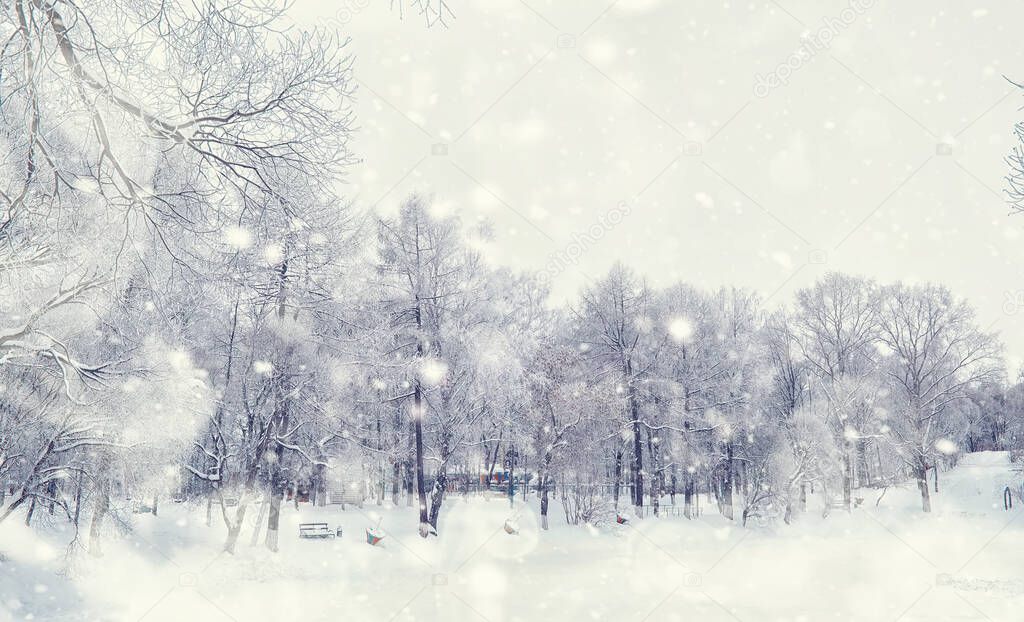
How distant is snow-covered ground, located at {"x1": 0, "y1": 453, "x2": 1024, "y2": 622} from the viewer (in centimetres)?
1159

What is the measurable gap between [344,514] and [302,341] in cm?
1602

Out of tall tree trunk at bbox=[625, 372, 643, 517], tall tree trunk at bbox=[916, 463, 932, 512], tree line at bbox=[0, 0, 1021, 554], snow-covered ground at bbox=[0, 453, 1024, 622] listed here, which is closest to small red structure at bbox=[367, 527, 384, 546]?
snow-covered ground at bbox=[0, 453, 1024, 622]

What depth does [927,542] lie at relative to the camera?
23.4 m

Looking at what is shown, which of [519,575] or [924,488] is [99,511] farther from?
[924,488]

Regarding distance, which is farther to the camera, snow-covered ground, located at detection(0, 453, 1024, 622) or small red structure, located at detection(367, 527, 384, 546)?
small red structure, located at detection(367, 527, 384, 546)

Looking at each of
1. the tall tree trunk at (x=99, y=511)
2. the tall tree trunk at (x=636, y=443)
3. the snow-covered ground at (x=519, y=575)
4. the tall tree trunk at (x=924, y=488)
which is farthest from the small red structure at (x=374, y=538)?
the tall tree trunk at (x=924, y=488)

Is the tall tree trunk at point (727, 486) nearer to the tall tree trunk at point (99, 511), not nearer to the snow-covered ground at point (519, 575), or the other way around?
the snow-covered ground at point (519, 575)

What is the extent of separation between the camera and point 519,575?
52.1ft

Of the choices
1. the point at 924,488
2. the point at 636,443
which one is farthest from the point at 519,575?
the point at 924,488

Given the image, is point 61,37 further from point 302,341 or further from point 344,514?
point 344,514

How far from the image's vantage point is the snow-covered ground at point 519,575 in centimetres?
1159

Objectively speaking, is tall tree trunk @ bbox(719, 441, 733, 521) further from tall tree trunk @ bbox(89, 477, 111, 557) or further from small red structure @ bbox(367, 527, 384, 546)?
tall tree trunk @ bbox(89, 477, 111, 557)

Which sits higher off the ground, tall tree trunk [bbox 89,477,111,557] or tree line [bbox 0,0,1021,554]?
A: tree line [bbox 0,0,1021,554]

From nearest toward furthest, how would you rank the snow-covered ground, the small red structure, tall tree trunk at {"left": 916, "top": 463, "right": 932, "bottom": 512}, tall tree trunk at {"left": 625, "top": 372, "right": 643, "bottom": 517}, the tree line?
the tree line, the snow-covered ground, the small red structure, tall tree trunk at {"left": 625, "top": 372, "right": 643, "bottom": 517}, tall tree trunk at {"left": 916, "top": 463, "right": 932, "bottom": 512}
